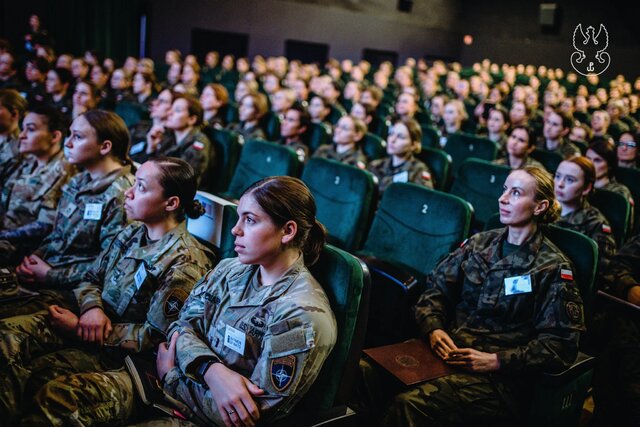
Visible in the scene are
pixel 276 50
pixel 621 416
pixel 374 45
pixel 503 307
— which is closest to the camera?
pixel 503 307

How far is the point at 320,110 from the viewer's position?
16.6 feet

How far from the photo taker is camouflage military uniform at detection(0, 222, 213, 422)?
1567 millimetres

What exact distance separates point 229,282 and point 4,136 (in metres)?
2.26

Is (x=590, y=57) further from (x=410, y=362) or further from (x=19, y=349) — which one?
(x=19, y=349)

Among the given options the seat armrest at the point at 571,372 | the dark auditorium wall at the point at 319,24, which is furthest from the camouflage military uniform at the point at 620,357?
the dark auditorium wall at the point at 319,24

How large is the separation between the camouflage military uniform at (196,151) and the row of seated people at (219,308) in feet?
3.40

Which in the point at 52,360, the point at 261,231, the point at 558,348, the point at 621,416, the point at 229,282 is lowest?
the point at 621,416

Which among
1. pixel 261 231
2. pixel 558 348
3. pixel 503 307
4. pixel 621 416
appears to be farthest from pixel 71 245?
pixel 621 416

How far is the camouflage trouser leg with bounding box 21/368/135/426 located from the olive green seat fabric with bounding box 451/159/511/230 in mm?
2327

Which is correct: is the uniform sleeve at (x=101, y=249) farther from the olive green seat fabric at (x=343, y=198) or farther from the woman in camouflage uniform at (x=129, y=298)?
the olive green seat fabric at (x=343, y=198)

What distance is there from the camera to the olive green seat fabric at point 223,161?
3.44m

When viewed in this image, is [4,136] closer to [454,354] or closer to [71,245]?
[71,245]

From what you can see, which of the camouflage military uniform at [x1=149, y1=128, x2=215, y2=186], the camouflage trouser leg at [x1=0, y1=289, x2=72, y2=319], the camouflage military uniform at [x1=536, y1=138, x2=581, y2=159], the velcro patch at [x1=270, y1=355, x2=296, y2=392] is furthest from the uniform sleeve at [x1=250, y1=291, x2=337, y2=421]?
the camouflage military uniform at [x1=536, y1=138, x2=581, y2=159]

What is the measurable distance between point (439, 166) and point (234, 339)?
2.44m
